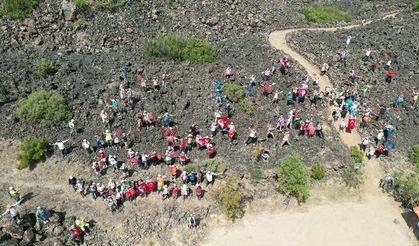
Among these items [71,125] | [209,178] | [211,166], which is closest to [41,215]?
[71,125]

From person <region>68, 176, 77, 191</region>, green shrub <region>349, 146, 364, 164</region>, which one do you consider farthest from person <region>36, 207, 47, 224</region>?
green shrub <region>349, 146, 364, 164</region>

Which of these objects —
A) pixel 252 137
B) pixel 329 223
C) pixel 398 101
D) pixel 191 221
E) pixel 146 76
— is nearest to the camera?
pixel 191 221

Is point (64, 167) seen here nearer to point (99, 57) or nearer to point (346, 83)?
point (99, 57)

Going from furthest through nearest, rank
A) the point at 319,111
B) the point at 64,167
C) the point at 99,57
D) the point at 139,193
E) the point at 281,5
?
the point at 281,5 < the point at 99,57 < the point at 319,111 < the point at 64,167 < the point at 139,193

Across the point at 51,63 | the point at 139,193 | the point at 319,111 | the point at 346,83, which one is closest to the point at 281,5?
the point at 346,83

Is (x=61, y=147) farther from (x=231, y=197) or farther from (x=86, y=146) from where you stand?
(x=231, y=197)

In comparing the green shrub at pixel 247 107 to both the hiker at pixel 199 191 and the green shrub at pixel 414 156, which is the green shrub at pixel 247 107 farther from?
the green shrub at pixel 414 156

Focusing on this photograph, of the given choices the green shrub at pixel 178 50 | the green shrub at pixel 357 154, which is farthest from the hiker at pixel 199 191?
the green shrub at pixel 178 50
